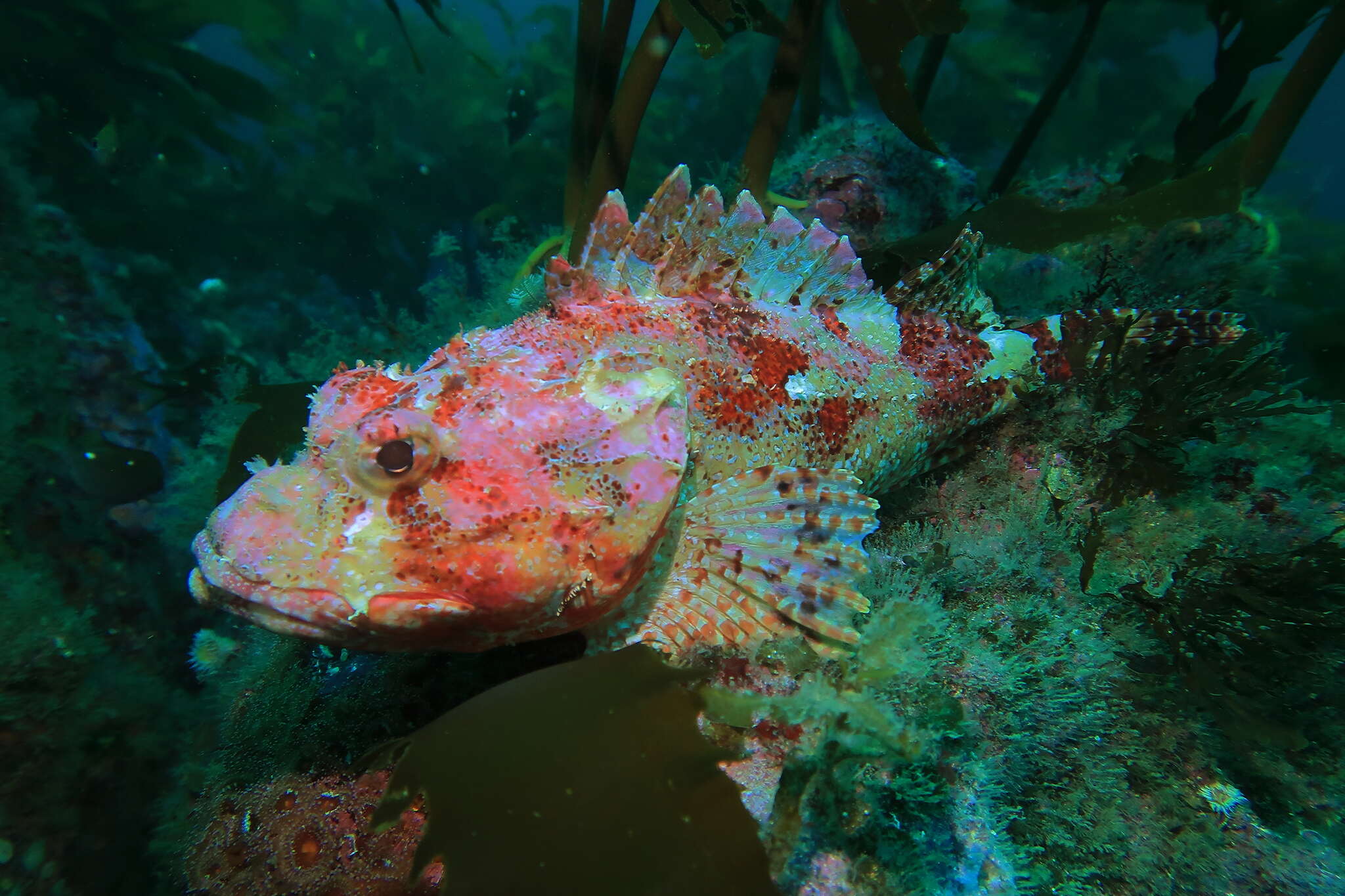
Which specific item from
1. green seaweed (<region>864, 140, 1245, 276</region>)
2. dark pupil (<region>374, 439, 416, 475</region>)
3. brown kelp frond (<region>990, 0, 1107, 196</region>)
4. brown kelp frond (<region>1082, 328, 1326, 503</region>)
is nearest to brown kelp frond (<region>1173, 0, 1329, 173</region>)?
brown kelp frond (<region>990, 0, 1107, 196</region>)

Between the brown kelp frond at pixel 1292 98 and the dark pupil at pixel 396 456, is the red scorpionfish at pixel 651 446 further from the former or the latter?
the brown kelp frond at pixel 1292 98

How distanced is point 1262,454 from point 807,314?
2.73 m

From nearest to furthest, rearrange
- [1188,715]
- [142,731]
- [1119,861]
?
1. [1119,861]
2. [1188,715]
3. [142,731]

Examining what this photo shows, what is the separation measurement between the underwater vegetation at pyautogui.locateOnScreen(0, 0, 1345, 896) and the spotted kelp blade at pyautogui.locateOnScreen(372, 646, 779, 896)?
1cm

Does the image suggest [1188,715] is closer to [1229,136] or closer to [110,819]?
[1229,136]

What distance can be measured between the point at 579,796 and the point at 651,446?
1276mm

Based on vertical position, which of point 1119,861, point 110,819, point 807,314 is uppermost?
point 807,314

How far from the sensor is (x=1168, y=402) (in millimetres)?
3434

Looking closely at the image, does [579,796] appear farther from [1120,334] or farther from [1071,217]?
[1071,217]

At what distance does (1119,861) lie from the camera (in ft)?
8.05

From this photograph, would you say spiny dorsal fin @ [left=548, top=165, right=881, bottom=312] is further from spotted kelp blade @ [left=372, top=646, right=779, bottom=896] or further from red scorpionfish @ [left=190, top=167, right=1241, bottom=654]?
spotted kelp blade @ [left=372, top=646, right=779, bottom=896]

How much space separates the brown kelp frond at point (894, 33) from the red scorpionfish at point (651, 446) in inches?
66.8

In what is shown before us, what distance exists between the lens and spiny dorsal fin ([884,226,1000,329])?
3.80 meters

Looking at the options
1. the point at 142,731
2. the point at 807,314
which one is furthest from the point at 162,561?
the point at 807,314
